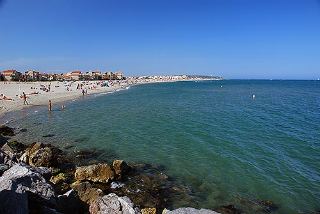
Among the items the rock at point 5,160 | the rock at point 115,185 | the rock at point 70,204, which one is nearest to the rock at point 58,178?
the rock at point 5,160

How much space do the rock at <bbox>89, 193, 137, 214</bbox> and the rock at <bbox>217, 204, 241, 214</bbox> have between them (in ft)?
15.1

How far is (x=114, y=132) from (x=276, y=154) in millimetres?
15419

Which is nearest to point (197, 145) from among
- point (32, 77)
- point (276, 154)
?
point (276, 154)

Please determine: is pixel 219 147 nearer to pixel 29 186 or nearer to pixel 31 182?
pixel 31 182

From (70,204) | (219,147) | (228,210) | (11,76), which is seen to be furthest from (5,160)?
(11,76)

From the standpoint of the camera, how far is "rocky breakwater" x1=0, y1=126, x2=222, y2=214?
9.26 metres

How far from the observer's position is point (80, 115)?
43219 millimetres

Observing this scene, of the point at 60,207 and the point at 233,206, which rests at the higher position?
the point at 60,207

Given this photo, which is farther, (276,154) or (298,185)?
(276,154)

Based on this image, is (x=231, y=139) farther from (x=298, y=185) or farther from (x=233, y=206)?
(x=233, y=206)

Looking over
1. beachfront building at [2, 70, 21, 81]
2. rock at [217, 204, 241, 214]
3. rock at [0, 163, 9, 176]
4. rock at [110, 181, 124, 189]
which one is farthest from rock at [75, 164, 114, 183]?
beachfront building at [2, 70, 21, 81]

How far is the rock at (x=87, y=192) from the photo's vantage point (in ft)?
41.4

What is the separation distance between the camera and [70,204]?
11508 mm

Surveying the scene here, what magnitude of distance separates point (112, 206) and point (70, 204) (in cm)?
197
